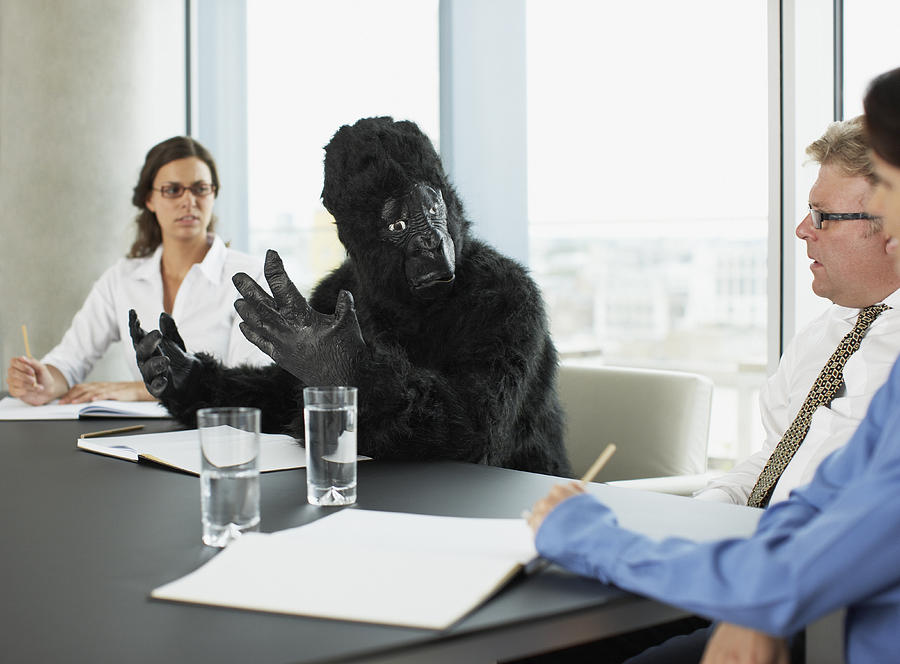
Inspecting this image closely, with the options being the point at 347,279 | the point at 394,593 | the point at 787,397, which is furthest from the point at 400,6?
the point at 394,593

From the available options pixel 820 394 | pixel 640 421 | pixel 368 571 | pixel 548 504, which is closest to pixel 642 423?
pixel 640 421

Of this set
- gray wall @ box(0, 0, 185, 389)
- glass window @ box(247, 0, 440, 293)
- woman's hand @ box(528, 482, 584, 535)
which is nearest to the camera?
woman's hand @ box(528, 482, 584, 535)

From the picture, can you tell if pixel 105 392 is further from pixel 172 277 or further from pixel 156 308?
pixel 172 277

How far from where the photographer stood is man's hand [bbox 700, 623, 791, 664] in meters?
0.79

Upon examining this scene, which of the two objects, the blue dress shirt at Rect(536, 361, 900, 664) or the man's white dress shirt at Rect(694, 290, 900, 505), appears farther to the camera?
the man's white dress shirt at Rect(694, 290, 900, 505)

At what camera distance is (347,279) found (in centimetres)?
203

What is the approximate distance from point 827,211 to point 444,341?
77 centimetres

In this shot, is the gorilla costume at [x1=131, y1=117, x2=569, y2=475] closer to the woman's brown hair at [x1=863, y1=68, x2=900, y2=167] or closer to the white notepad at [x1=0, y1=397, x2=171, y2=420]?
the white notepad at [x1=0, y1=397, x2=171, y2=420]

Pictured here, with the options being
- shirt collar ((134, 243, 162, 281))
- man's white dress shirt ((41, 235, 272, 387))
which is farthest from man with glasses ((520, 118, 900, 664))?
shirt collar ((134, 243, 162, 281))

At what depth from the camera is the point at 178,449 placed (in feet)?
5.42

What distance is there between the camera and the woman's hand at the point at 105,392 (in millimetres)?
2529

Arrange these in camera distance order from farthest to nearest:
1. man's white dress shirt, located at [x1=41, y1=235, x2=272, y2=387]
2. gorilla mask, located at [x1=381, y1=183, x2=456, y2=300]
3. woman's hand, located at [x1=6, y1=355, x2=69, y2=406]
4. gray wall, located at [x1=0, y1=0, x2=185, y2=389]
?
gray wall, located at [x1=0, y1=0, x2=185, y2=389]
man's white dress shirt, located at [x1=41, y1=235, x2=272, y2=387]
woman's hand, located at [x1=6, y1=355, x2=69, y2=406]
gorilla mask, located at [x1=381, y1=183, x2=456, y2=300]

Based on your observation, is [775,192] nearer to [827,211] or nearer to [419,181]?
[827,211]

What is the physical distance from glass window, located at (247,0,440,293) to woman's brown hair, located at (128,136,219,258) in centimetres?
70
